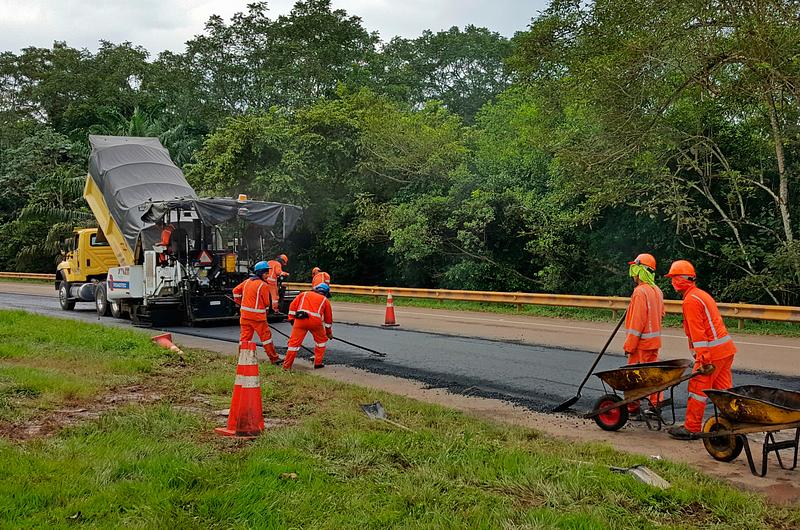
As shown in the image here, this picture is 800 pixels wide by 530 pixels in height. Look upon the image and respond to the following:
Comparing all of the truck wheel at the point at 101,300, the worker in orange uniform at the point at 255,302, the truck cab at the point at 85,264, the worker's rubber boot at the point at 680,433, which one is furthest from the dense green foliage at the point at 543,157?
the worker's rubber boot at the point at 680,433

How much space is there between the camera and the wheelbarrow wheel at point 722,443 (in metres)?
5.82

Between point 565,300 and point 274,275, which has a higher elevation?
point 274,275

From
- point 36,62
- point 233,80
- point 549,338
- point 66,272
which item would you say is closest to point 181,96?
point 233,80

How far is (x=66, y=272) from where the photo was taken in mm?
22281

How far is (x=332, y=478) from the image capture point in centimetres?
498

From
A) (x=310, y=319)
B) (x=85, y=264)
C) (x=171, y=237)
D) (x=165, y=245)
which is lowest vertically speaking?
(x=310, y=319)

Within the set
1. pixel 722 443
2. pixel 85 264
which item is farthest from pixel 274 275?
pixel 85 264

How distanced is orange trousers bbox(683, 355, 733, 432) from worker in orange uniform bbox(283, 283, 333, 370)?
551 cm

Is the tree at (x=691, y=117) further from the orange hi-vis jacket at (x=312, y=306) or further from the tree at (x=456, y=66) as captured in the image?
the tree at (x=456, y=66)

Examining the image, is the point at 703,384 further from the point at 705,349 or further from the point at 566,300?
the point at 566,300

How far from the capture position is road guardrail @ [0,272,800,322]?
49.5 ft

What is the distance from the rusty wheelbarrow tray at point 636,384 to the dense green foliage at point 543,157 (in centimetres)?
936

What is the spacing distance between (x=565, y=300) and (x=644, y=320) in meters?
12.0

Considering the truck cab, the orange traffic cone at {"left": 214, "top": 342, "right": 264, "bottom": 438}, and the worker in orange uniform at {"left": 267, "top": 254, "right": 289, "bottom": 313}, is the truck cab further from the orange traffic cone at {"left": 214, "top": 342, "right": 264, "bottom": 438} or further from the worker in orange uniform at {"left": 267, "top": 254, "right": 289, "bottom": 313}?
the orange traffic cone at {"left": 214, "top": 342, "right": 264, "bottom": 438}
